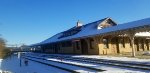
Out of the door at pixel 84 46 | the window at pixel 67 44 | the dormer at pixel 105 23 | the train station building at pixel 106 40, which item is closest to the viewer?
the train station building at pixel 106 40

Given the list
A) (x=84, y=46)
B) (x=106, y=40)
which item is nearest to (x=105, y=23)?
(x=84, y=46)

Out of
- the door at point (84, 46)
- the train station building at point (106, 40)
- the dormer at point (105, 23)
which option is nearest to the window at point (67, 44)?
the train station building at point (106, 40)

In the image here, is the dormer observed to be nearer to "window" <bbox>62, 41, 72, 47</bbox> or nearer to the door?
the door

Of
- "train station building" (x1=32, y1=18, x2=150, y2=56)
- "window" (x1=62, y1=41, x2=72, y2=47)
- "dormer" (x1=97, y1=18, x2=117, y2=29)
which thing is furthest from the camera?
"window" (x1=62, y1=41, x2=72, y2=47)

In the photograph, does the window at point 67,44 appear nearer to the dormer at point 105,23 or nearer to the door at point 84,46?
the door at point 84,46

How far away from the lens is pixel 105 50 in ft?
104

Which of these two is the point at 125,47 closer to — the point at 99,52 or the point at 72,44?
the point at 99,52

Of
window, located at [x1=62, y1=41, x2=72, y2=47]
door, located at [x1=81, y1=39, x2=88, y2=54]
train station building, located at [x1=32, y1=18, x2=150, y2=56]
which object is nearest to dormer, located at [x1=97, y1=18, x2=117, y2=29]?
train station building, located at [x1=32, y1=18, x2=150, y2=56]

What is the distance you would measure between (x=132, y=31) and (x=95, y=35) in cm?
589

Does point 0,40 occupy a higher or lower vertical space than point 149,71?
higher

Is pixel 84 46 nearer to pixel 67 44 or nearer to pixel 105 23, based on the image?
pixel 105 23

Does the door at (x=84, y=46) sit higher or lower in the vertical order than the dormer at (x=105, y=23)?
lower

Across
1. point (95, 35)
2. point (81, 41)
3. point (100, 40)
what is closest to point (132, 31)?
point (95, 35)

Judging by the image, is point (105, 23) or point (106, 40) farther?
point (105, 23)
